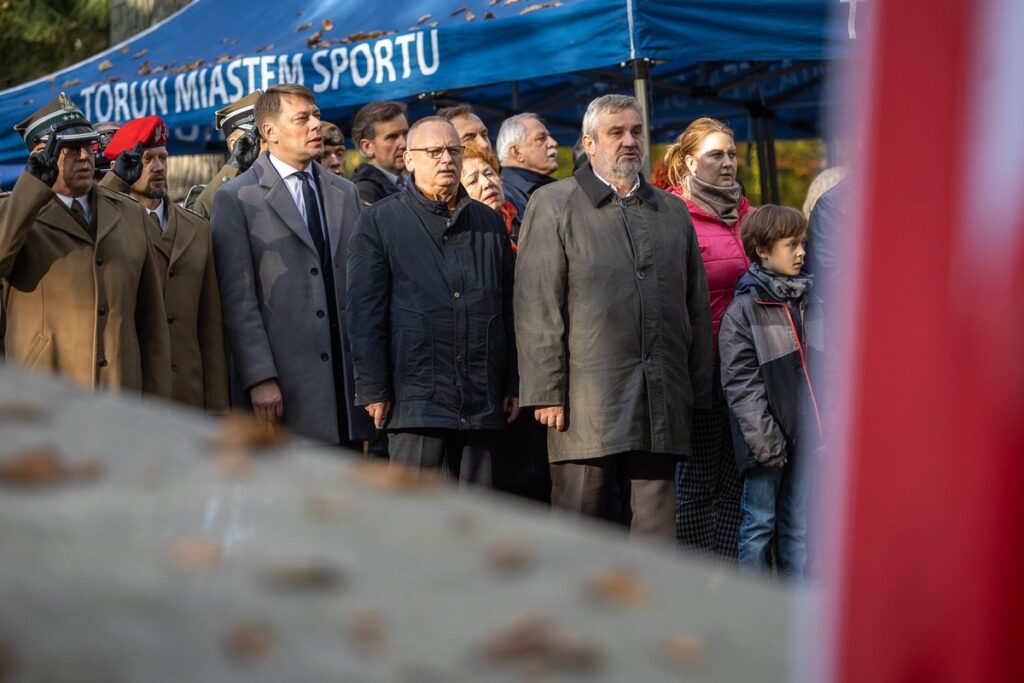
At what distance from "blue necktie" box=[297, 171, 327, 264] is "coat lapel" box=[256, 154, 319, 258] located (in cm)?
8

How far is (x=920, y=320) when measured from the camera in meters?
1.13

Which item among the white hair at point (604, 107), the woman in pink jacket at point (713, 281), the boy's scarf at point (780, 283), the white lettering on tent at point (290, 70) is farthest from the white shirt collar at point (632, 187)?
the white lettering on tent at point (290, 70)

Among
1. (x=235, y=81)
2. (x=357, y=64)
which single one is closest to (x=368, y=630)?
(x=357, y=64)

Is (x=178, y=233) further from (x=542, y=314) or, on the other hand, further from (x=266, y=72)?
(x=266, y=72)

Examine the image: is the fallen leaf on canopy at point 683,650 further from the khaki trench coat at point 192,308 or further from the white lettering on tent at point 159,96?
the white lettering on tent at point 159,96

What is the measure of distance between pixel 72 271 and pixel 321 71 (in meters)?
3.36

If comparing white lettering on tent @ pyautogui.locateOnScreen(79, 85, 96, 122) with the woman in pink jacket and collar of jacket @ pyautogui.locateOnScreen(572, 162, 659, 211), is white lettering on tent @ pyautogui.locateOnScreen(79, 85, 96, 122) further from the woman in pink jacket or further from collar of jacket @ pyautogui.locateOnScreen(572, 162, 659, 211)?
collar of jacket @ pyautogui.locateOnScreen(572, 162, 659, 211)

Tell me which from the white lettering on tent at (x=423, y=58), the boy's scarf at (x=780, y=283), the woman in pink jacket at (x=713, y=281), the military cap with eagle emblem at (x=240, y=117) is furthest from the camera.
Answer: the white lettering on tent at (x=423, y=58)

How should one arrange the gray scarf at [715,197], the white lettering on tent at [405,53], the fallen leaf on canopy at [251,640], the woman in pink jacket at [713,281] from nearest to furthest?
the fallen leaf on canopy at [251,640] < the woman in pink jacket at [713,281] < the gray scarf at [715,197] < the white lettering on tent at [405,53]

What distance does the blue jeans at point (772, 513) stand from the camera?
19.4ft

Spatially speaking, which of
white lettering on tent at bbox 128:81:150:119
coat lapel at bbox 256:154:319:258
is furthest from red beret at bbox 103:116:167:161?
white lettering on tent at bbox 128:81:150:119

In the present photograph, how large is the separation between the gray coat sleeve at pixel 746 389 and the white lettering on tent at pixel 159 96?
15.1ft

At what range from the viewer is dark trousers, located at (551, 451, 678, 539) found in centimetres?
567

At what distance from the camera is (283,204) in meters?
5.85
